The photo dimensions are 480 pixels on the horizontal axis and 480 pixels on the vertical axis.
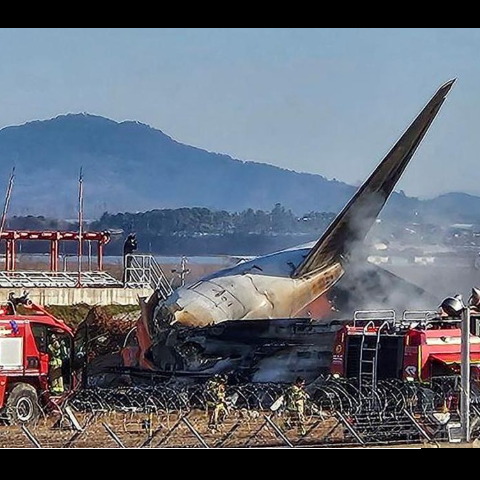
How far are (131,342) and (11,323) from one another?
28.2 feet

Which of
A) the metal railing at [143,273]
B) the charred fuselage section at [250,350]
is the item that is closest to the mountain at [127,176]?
the metal railing at [143,273]

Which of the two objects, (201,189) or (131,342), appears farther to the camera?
(201,189)

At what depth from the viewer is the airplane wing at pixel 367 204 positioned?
98.6ft

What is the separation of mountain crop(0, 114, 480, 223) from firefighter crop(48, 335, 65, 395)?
2427cm

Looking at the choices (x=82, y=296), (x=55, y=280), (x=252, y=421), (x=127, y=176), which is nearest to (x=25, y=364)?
(x=252, y=421)

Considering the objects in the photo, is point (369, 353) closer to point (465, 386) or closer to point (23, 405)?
point (465, 386)

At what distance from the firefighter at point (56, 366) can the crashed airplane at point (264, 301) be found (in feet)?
16.5

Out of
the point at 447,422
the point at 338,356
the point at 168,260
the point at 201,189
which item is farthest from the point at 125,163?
the point at 447,422

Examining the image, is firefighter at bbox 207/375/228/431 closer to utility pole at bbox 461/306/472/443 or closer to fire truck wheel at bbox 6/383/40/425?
fire truck wheel at bbox 6/383/40/425

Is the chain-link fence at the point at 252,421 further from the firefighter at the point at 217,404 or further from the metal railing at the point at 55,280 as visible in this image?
the metal railing at the point at 55,280

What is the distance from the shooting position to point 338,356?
20.8 metres

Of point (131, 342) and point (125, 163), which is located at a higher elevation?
point (125, 163)
